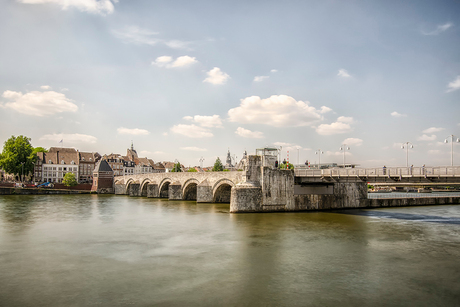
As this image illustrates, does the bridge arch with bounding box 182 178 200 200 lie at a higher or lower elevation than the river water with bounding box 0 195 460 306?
higher

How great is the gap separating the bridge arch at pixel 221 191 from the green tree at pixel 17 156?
46633mm

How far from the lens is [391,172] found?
2267cm

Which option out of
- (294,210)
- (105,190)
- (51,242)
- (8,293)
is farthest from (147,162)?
(8,293)

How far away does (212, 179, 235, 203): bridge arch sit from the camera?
112 ft

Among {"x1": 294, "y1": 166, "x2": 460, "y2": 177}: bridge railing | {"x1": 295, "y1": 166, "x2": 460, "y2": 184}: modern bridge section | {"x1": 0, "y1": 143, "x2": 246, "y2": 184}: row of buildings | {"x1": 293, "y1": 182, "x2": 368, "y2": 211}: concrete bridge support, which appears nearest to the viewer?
{"x1": 294, "y1": 166, "x2": 460, "y2": 177}: bridge railing

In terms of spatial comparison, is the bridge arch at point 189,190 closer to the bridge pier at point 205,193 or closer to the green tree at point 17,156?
the bridge pier at point 205,193

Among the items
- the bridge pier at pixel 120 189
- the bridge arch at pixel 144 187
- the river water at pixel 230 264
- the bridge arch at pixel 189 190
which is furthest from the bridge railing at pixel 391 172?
the bridge pier at pixel 120 189

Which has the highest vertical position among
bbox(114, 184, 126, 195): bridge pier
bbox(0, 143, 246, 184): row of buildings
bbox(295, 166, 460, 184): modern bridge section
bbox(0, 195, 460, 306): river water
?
bbox(0, 143, 246, 184): row of buildings

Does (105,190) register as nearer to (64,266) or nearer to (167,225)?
(167,225)

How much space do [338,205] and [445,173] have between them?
1088 cm

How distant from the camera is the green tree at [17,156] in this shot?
61.2m

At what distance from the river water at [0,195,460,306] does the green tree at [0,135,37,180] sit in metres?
48.0

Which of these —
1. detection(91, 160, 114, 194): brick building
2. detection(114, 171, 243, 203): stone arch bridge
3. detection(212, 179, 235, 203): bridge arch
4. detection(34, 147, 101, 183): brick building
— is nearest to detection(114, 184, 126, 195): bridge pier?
detection(114, 171, 243, 203): stone arch bridge

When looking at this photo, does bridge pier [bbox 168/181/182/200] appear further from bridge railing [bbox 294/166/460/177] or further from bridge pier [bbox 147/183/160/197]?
bridge railing [bbox 294/166/460/177]
